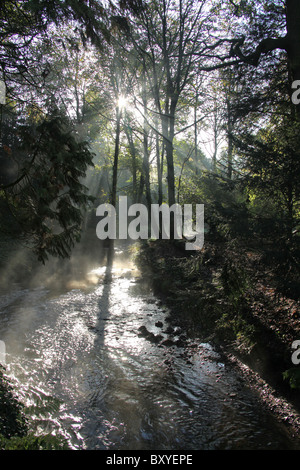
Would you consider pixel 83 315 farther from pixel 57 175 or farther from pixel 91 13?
pixel 91 13

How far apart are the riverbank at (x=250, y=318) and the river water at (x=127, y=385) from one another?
28 cm

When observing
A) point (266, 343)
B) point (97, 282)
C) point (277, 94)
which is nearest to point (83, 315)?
point (97, 282)

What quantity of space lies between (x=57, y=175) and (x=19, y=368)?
3478mm

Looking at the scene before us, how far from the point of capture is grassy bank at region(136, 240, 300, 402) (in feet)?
14.9

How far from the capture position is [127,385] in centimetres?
467

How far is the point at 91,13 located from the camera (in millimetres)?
4715

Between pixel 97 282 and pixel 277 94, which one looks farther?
pixel 97 282

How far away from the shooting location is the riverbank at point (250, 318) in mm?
4234

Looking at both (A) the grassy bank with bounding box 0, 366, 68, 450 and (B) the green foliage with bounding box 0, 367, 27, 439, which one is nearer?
(A) the grassy bank with bounding box 0, 366, 68, 450

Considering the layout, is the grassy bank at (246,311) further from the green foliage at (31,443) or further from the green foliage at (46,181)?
the green foliage at (46,181)

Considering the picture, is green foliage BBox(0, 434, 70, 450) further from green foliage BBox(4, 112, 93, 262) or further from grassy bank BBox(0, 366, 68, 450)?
green foliage BBox(4, 112, 93, 262)

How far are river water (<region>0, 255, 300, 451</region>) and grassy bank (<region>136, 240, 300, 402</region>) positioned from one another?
0.48 meters

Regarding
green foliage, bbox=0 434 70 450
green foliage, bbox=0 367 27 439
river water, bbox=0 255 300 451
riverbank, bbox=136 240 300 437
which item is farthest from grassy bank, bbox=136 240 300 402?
green foliage, bbox=0 367 27 439
